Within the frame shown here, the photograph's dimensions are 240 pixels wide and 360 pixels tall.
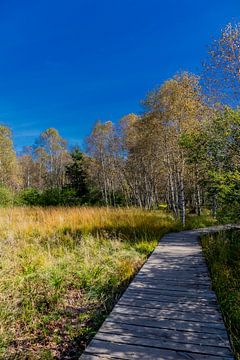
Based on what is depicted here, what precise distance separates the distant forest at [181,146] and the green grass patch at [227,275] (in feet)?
2.59

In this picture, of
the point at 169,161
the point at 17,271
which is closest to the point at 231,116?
the point at 17,271

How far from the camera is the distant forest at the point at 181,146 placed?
257 inches

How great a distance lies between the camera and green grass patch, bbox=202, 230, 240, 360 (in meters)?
3.08

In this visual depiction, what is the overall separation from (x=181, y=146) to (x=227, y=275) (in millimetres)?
5149

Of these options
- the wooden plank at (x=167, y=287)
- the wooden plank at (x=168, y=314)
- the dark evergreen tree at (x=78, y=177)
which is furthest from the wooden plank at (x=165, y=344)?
the dark evergreen tree at (x=78, y=177)

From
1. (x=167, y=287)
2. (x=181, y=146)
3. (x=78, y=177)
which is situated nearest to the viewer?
(x=167, y=287)

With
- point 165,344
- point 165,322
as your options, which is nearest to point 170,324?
point 165,322

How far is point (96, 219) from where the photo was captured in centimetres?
935

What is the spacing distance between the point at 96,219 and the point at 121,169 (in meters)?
17.2

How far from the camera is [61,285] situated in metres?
4.46

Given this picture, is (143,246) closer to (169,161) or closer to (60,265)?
(60,265)

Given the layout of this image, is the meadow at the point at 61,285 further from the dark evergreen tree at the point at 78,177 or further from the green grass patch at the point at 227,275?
the dark evergreen tree at the point at 78,177

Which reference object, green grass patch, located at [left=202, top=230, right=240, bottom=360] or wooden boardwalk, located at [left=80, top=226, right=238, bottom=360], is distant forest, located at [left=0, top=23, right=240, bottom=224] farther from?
wooden boardwalk, located at [left=80, top=226, right=238, bottom=360]

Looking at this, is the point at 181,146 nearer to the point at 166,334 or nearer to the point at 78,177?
the point at 166,334
